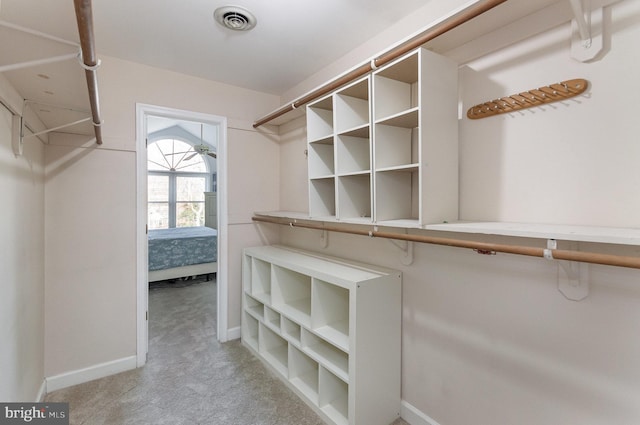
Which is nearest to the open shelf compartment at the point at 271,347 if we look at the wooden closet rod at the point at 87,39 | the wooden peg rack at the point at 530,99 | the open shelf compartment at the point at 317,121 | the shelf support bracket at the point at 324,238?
the shelf support bracket at the point at 324,238

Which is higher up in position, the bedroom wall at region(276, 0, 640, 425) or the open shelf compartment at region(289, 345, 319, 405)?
the bedroom wall at region(276, 0, 640, 425)

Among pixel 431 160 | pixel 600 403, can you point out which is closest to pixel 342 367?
pixel 600 403

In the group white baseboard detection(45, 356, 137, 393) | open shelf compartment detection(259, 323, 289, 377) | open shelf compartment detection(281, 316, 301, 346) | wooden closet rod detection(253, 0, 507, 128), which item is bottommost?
white baseboard detection(45, 356, 137, 393)

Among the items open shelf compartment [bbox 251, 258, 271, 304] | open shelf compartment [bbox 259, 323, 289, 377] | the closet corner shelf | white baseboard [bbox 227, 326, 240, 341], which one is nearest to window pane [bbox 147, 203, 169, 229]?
white baseboard [bbox 227, 326, 240, 341]

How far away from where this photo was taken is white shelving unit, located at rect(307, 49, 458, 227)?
1384 millimetres

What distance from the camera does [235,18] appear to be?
1779mm

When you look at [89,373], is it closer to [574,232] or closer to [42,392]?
[42,392]

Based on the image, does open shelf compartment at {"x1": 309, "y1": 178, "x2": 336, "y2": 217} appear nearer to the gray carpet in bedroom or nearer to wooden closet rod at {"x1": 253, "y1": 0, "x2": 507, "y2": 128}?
wooden closet rod at {"x1": 253, "y1": 0, "x2": 507, "y2": 128}

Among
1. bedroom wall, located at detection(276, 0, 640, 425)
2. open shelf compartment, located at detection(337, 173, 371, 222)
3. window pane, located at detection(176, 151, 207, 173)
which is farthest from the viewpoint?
window pane, located at detection(176, 151, 207, 173)

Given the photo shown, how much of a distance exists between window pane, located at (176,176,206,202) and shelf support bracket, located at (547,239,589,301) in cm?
737

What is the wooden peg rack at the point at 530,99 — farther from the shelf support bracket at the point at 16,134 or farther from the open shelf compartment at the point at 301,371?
the shelf support bracket at the point at 16,134

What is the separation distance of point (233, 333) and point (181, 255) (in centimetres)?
209

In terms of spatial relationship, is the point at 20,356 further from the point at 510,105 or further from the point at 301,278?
the point at 510,105

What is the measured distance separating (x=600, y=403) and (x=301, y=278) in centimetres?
181
